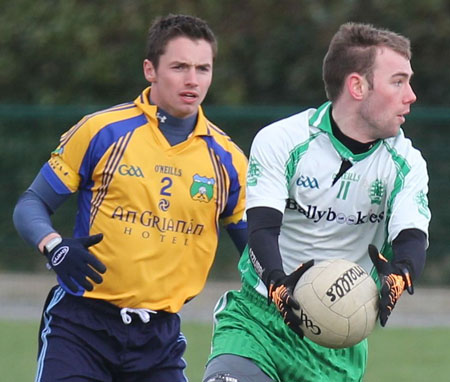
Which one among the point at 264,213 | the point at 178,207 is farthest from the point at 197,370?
the point at 264,213

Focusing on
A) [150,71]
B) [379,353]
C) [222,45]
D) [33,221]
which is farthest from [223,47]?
[33,221]

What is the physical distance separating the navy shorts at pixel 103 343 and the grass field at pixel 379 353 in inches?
121

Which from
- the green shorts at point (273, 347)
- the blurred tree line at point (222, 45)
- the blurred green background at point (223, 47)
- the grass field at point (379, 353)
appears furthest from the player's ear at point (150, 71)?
the blurred tree line at point (222, 45)

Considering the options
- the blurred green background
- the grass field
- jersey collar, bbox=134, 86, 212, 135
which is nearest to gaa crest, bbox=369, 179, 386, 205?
jersey collar, bbox=134, 86, 212, 135

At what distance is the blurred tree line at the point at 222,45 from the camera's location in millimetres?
14492

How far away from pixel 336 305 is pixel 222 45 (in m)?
10.8

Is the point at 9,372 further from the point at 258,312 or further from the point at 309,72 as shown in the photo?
the point at 309,72

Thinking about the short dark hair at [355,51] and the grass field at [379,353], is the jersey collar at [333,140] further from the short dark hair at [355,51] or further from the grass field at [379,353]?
the grass field at [379,353]

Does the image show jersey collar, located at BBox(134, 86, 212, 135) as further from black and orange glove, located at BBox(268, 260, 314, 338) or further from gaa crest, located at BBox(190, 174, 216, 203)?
black and orange glove, located at BBox(268, 260, 314, 338)

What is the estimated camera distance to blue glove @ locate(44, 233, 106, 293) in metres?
4.91

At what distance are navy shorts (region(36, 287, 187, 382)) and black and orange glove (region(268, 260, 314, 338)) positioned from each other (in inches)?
35.0

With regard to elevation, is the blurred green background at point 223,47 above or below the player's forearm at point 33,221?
above

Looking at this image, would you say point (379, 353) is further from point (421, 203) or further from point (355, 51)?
point (355, 51)

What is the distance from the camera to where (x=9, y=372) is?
28.1 ft
